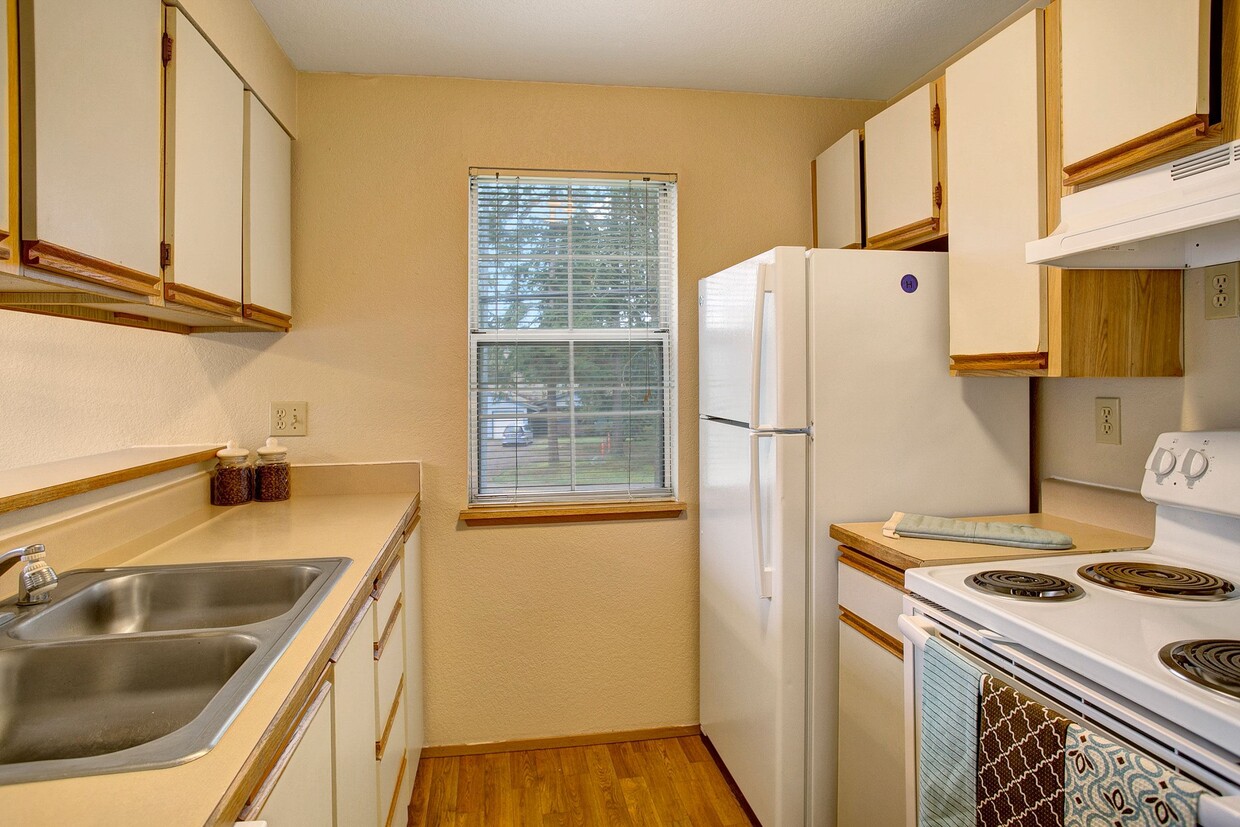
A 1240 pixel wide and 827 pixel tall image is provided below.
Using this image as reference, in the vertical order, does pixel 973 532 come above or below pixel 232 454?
below

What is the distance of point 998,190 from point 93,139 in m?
1.89

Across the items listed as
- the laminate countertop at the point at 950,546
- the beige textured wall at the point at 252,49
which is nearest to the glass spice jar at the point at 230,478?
the beige textured wall at the point at 252,49

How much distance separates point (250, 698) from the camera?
2.84 ft

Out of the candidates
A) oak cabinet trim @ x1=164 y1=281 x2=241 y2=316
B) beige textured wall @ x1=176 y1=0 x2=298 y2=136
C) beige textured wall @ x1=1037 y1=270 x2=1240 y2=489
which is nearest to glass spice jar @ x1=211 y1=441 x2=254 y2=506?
oak cabinet trim @ x1=164 y1=281 x2=241 y2=316

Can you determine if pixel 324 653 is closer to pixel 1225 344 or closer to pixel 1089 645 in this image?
pixel 1089 645

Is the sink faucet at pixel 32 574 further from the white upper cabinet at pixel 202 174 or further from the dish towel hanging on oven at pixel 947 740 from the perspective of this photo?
the dish towel hanging on oven at pixel 947 740

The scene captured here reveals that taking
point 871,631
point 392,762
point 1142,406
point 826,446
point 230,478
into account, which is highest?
point 1142,406

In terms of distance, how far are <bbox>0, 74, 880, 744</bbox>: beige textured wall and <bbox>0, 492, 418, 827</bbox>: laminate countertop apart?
0.52 m

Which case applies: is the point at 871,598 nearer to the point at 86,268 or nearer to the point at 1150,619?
the point at 1150,619

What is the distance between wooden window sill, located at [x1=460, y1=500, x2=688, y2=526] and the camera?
252cm

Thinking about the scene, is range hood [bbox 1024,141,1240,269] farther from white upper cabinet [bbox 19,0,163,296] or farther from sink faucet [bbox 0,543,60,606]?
sink faucet [bbox 0,543,60,606]

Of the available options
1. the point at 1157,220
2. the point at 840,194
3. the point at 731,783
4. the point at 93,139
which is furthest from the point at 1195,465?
the point at 93,139

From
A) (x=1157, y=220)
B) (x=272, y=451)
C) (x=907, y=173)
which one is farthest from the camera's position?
(x=272, y=451)

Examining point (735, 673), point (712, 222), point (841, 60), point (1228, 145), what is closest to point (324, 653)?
point (735, 673)
